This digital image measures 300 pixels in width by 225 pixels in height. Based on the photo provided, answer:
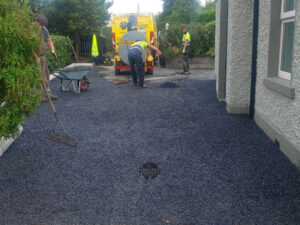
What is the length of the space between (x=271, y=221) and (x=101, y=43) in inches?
778

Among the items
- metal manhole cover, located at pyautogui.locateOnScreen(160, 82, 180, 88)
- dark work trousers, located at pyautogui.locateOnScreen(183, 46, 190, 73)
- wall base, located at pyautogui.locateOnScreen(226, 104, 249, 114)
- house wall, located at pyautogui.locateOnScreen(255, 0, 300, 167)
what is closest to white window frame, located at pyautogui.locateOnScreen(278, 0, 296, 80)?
house wall, located at pyautogui.locateOnScreen(255, 0, 300, 167)

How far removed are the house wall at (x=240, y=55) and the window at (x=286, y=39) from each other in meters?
1.37

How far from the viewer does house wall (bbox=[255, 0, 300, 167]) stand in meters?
3.78

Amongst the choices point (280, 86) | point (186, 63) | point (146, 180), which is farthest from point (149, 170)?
point (186, 63)

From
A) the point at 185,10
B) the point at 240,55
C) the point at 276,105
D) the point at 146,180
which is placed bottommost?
the point at 146,180

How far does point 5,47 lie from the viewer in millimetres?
3203

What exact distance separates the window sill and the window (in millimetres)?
156

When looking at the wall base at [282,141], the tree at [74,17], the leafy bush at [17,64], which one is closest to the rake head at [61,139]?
the leafy bush at [17,64]

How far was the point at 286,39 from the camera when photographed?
4598 mm

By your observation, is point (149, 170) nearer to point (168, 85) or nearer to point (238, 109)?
point (238, 109)

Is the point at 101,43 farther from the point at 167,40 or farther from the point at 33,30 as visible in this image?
the point at 33,30

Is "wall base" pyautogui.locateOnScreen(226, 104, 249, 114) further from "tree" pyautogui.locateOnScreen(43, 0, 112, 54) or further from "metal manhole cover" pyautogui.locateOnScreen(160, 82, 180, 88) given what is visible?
"tree" pyautogui.locateOnScreen(43, 0, 112, 54)

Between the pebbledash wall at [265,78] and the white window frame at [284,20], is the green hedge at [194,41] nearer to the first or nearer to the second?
the pebbledash wall at [265,78]

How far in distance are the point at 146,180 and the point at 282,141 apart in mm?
2054
